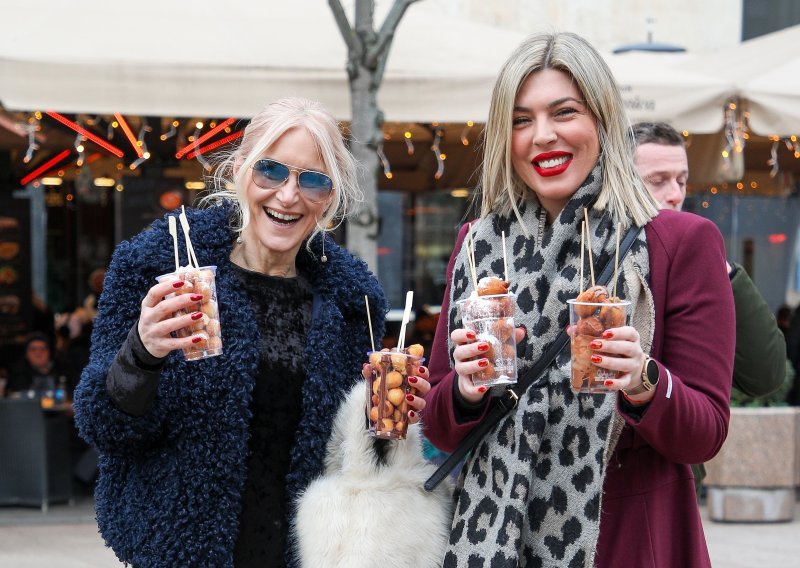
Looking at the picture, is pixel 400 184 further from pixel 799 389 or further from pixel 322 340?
pixel 322 340

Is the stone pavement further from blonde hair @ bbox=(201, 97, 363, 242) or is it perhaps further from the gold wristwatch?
the gold wristwatch

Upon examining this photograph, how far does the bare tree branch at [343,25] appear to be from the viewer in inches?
227

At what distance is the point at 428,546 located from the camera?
2217 mm

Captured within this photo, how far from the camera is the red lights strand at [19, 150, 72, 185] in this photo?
960 cm

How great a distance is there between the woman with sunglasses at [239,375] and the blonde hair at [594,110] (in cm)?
48

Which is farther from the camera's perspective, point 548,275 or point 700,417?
point 548,275

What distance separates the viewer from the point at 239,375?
2.40 meters

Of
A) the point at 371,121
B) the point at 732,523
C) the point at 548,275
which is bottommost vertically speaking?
the point at 732,523

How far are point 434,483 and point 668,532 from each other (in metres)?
0.48

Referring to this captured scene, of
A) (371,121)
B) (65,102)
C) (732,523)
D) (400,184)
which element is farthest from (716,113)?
(400,184)

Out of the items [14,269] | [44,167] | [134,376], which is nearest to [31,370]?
[14,269]

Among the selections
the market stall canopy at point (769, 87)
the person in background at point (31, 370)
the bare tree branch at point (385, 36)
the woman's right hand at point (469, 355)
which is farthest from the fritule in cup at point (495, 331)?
the person in background at point (31, 370)

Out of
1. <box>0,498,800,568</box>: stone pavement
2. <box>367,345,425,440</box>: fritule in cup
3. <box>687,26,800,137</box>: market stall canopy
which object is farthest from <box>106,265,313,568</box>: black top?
<box>687,26,800,137</box>: market stall canopy

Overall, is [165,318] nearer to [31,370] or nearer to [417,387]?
[417,387]
